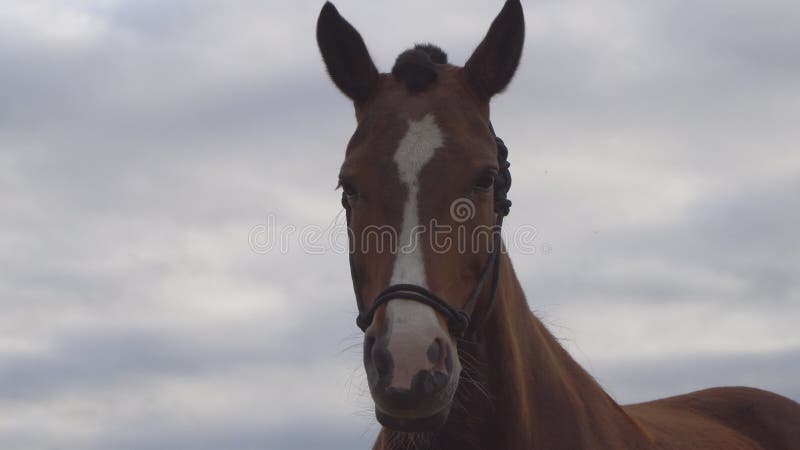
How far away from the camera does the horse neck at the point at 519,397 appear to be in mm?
4609

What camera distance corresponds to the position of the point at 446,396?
3988 millimetres

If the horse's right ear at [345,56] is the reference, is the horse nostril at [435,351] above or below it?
below

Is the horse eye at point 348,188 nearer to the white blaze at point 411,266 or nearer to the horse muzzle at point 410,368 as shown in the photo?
the white blaze at point 411,266

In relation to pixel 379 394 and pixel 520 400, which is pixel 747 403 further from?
pixel 379 394

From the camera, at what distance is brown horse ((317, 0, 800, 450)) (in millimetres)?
3998

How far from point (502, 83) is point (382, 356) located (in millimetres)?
1998

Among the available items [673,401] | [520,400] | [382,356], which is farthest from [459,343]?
[673,401]

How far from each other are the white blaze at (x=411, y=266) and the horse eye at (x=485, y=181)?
25 cm

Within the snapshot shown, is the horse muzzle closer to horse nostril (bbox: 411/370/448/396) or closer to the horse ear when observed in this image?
horse nostril (bbox: 411/370/448/396)

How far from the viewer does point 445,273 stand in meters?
4.31

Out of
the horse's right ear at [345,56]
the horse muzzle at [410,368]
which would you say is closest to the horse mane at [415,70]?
the horse's right ear at [345,56]

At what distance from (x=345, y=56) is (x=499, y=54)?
87cm

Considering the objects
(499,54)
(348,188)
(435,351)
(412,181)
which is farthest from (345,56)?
(435,351)

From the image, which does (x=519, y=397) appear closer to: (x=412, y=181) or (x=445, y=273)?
(x=445, y=273)
